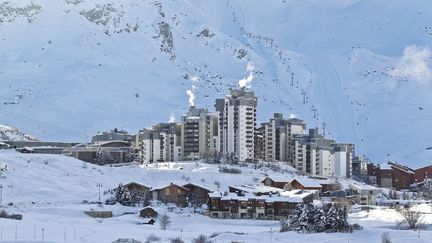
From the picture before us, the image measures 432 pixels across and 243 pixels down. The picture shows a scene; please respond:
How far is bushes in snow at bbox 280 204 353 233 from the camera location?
2037 inches

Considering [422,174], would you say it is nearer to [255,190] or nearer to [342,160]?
[342,160]

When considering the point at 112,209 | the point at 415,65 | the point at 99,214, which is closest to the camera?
the point at 99,214

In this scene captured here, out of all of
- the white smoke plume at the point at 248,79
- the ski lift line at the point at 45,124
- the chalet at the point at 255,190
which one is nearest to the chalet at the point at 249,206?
the chalet at the point at 255,190

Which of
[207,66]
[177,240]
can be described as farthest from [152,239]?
[207,66]

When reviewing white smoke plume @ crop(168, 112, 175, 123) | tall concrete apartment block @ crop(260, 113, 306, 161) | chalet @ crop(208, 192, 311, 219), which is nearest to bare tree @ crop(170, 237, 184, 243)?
chalet @ crop(208, 192, 311, 219)

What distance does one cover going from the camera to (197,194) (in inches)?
2675

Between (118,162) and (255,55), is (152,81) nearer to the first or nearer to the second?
(255,55)

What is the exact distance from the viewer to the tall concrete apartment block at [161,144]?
91.8m

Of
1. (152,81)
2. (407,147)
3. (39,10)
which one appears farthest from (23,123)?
(407,147)

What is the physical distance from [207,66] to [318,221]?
81.1 meters

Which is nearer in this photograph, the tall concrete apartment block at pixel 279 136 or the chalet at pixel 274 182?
the chalet at pixel 274 182

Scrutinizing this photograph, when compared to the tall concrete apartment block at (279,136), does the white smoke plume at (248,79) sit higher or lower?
higher

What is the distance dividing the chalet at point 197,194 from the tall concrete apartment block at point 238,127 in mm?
19942

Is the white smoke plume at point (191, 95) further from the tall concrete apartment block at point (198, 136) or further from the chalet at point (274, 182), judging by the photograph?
the chalet at point (274, 182)
